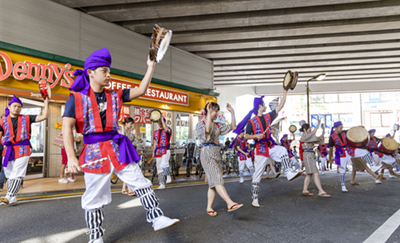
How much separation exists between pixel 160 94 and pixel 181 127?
2.37m

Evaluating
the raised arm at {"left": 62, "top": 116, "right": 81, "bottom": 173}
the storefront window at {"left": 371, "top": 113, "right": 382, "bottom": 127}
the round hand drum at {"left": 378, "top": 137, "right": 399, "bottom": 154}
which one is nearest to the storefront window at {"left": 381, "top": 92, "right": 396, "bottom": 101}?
the storefront window at {"left": 371, "top": 113, "right": 382, "bottom": 127}

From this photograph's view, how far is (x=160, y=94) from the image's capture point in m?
13.1

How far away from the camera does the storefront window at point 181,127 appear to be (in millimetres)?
14236

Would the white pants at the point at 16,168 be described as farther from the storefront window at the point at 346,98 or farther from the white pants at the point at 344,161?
the storefront window at the point at 346,98

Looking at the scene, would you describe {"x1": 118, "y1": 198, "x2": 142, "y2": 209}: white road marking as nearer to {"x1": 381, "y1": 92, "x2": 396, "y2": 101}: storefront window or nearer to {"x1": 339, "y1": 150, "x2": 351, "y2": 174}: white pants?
{"x1": 339, "y1": 150, "x2": 351, "y2": 174}: white pants

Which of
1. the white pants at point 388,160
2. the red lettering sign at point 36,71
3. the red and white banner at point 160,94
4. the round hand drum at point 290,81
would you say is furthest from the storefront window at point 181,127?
the round hand drum at point 290,81

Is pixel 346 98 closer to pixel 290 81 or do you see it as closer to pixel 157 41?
pixel 290 81

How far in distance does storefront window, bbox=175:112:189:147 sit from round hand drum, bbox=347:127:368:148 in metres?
8.07

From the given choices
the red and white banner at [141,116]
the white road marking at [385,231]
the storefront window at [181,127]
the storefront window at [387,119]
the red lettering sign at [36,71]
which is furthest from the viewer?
the storefront window at [387,119]

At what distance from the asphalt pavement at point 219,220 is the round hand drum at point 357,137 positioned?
5.36ft

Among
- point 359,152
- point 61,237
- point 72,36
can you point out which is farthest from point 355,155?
point 72,36

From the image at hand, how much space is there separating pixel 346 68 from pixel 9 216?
1957 centimetres

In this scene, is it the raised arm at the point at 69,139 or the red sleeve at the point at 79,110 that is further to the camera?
the red sleeve at the point at 79,110

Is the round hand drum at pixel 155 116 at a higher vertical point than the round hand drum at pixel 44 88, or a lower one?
lower
